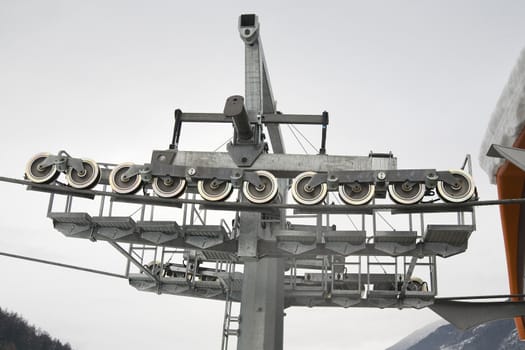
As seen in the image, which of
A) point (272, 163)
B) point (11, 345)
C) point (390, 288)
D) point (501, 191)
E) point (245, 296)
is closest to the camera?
point (272, 163)

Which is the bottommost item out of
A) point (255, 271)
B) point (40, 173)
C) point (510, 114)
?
point (255, 271)

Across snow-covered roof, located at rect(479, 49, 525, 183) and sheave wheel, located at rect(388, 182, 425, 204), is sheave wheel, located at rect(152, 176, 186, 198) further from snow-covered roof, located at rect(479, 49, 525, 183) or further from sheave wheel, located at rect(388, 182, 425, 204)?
snow-covered roof, located at rect(479, 49, 525, 183)

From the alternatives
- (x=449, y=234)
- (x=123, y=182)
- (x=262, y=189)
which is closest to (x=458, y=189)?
(x=449, y=234)

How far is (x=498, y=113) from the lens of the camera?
63.7ft

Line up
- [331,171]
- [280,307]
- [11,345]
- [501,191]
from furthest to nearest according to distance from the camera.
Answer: [11,345] → [501,191] → [280,307] → [331,171]

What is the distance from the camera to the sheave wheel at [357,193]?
11.0 m

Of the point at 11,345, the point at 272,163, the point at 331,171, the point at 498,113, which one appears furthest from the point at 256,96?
the point at 11,345

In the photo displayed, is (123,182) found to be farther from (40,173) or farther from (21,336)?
→ (21,336)

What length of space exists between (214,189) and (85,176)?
272 centimetres

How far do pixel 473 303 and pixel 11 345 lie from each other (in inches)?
1992

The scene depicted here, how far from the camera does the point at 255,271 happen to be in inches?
538

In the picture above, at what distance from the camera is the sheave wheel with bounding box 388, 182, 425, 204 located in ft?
35.8

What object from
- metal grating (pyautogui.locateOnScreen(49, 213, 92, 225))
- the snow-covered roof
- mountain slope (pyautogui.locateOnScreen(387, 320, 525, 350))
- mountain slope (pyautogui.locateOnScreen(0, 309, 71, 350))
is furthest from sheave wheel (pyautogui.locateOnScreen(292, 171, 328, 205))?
mountain slope (pyautogui.locateOnScreen(387, 320, 525, 350))

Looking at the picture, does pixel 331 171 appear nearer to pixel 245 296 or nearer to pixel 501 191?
pixel 245 296
